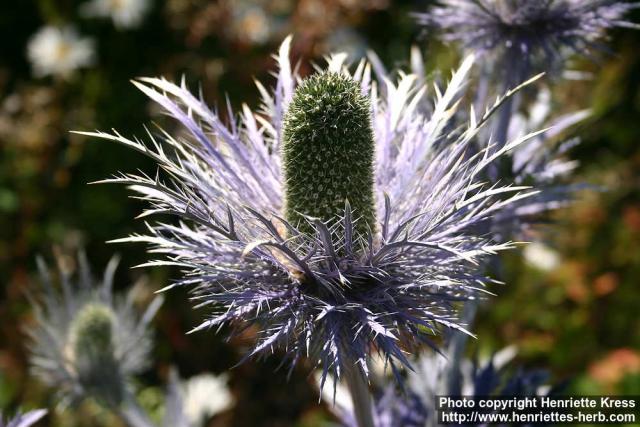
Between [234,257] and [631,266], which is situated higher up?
[631,266]

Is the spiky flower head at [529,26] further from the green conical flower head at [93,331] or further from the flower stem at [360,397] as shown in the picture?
the green conical flower head at [93,331]

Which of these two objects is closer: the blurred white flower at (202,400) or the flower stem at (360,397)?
the flower stem at (360,397)

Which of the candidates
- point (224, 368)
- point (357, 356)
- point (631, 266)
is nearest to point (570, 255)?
point (631, 266)

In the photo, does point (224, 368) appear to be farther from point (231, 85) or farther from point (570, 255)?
point (570, 255)

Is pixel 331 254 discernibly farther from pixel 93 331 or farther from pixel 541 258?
pixel 541 258

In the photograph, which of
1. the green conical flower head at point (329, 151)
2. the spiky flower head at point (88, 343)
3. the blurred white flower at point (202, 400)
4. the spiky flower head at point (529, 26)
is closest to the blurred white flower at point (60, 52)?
the spiky flower head at point (88, 343)
